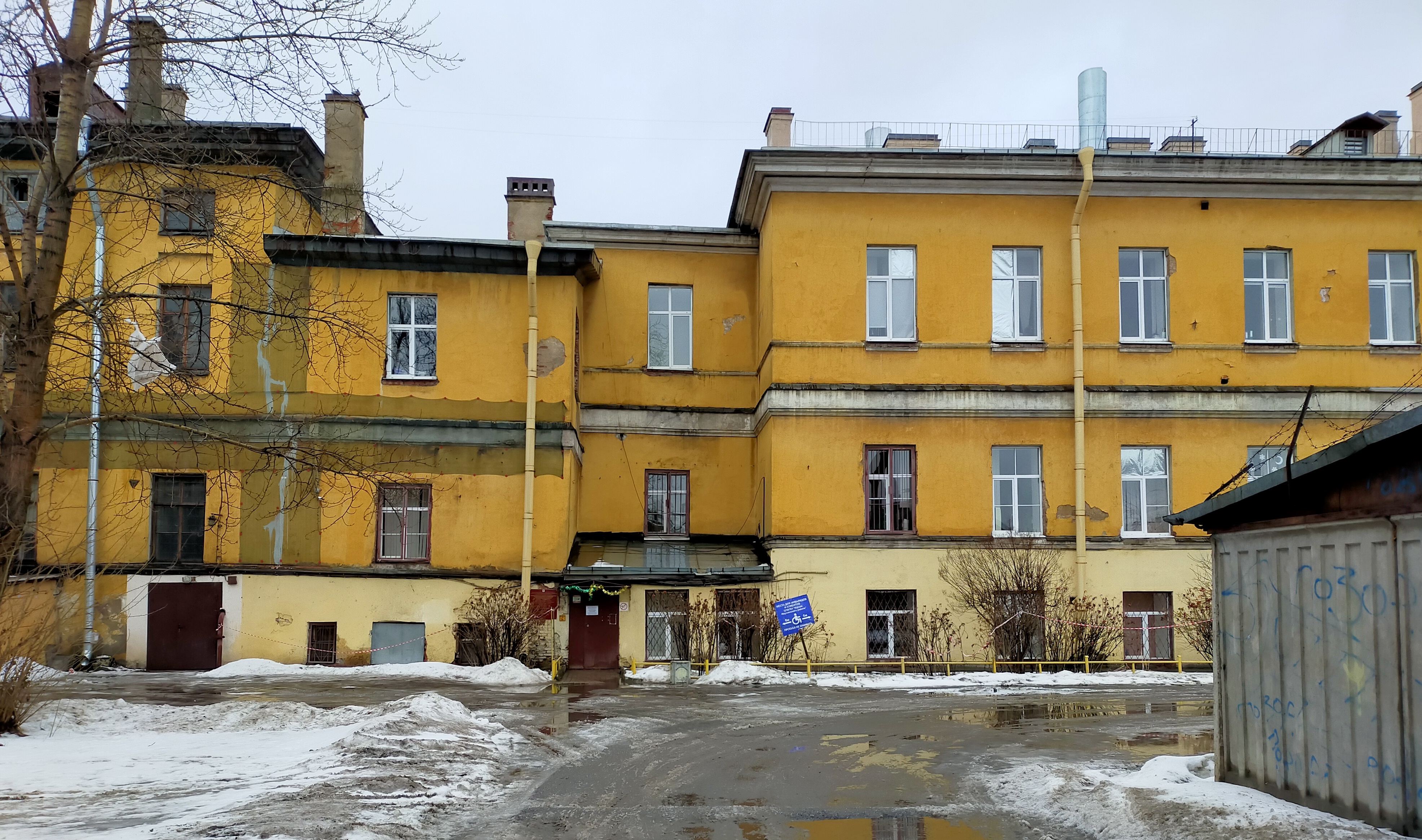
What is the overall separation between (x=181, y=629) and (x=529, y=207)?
43.2ft

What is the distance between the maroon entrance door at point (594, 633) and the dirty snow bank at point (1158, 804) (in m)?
12.7

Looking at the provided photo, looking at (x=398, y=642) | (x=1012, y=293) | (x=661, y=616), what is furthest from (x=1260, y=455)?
(x=398, y=642)

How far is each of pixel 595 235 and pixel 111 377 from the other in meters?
15.8

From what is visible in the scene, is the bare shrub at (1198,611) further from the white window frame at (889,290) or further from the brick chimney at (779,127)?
the brick chimney at (779,127)

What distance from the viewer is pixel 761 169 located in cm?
2325

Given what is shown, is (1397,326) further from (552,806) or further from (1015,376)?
(552,806)

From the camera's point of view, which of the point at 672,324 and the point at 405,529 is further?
the point at 672,324

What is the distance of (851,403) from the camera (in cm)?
2334

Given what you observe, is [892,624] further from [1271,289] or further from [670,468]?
[1271,289]

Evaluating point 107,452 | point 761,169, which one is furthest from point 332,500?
point 761,169

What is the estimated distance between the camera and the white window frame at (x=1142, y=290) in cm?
2386

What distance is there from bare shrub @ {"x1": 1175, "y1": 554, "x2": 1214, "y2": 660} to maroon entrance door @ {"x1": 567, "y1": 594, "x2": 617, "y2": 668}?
39.8 feet

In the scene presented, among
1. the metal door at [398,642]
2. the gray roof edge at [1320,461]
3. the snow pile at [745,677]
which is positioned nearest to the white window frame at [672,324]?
the snow pile at [745,677]

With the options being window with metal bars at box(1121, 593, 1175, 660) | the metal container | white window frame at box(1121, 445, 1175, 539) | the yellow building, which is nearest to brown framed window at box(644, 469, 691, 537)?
the yellow building
